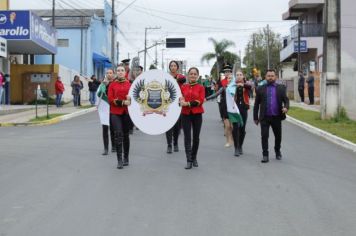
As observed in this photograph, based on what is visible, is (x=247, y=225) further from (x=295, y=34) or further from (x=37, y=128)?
(x=295, y=34)

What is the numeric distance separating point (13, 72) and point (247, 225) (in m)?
29.6

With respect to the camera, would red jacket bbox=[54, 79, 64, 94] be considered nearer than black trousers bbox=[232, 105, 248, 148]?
No

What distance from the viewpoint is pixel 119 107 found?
34.0 ft

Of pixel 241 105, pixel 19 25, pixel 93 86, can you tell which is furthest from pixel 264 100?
pixel 93 86

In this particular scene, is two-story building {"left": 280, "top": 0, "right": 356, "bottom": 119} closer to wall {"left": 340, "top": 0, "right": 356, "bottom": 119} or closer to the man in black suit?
wall {"left": 340, "top": 0, "right": 356, "bottom": 119}

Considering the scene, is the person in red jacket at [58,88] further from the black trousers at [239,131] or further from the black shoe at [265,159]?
the black shoe at [265,159]

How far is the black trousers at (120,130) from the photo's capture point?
10258mm

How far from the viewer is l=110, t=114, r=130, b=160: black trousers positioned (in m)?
10.3

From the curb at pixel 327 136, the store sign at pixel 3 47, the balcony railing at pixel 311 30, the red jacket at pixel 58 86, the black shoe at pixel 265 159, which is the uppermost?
the balcony railing at pixel 311 30

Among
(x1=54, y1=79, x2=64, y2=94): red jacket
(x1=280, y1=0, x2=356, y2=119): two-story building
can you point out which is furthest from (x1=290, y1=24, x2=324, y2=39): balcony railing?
(x1=54, y1=79, x2=64, y2=94): red jacket

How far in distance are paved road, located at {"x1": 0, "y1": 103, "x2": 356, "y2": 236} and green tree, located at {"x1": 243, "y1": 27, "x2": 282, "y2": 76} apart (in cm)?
7059

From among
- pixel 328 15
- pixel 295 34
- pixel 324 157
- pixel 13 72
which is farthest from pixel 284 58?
pixel 324 157

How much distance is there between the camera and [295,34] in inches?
1895

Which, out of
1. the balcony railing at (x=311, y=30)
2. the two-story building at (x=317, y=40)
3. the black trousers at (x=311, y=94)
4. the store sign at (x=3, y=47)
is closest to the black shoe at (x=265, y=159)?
the two-story building at (x=317, y=40)
